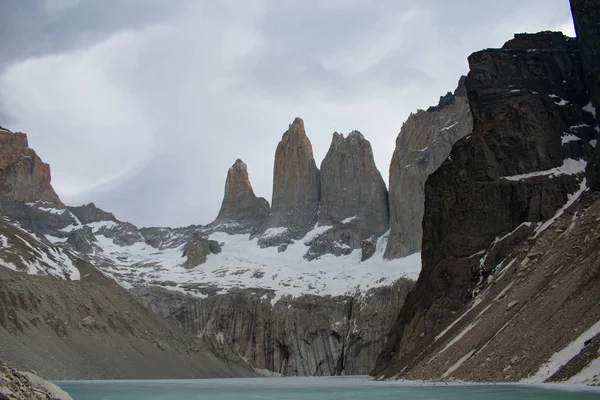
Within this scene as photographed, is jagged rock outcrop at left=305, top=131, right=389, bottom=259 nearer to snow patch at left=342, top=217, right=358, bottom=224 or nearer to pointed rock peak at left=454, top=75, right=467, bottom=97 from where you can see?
snow patch at left=342, top=217, right=358, bottom=224

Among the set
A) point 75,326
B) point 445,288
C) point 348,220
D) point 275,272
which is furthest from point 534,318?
point 348,220

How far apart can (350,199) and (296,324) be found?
58678 millimetres

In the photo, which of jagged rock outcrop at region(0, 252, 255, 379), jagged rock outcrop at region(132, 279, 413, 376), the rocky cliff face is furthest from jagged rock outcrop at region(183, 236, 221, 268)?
jagged rock outcrop at region(0, 252, 255, 379)

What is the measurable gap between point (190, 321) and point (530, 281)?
103 meters

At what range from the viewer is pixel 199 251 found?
607 feet

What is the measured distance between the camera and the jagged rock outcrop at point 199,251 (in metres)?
182

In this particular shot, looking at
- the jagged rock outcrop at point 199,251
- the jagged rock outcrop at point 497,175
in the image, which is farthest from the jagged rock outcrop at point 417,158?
the jagged rock outcrop at point 497,175

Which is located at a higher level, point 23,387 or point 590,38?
point 590,38

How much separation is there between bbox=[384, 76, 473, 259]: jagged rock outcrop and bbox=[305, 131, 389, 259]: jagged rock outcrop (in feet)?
45.2

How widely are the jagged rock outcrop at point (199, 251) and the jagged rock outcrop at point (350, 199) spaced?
92.0 feet

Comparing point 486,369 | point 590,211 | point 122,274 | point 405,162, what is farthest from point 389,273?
point 486,369

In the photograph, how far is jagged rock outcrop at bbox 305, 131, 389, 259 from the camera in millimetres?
183750

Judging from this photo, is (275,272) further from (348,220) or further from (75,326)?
(75,326)

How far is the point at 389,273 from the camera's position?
485 ft
